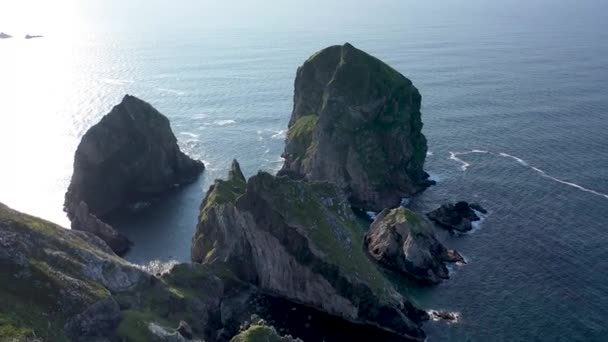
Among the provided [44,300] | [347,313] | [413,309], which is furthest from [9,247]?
[413,309]

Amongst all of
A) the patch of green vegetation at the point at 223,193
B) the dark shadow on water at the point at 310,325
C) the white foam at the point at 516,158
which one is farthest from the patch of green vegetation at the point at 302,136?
the dark shadow on water at the point at 310,325

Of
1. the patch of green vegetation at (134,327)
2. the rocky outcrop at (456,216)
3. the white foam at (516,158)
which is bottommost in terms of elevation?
the rocky outcrop at (456,216)

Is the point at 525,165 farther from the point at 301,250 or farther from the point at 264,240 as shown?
the point at 264,240

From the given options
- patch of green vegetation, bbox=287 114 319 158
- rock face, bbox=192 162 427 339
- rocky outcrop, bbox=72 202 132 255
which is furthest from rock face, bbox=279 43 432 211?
rocky outcrop, bbox=72 202 132 255

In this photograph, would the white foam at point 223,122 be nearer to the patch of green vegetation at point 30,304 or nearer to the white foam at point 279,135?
the white foam at point 279,135

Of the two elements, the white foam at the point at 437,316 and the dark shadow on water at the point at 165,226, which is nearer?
the white foam at the point at 437,316

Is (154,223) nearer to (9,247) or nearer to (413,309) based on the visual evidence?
(9,247)

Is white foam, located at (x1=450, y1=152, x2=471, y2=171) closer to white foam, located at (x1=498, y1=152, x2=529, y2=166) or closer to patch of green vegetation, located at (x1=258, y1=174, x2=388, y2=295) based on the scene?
white foam, located at (x1=498, y1=152, x2=529, y2=166)
